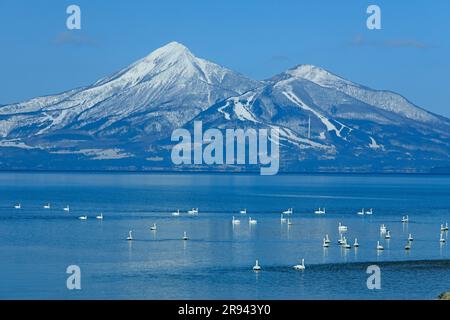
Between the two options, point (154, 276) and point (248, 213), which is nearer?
point (154, 276)

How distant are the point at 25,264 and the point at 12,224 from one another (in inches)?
1825

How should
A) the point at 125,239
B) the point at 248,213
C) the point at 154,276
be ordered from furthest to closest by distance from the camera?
the point at 248,213 → the point at 125,239 → the point at 154,276

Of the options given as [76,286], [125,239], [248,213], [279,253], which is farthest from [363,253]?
[248,213]

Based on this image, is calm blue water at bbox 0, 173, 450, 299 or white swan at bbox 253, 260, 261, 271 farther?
white swan at bbox 253, 260, 261, 271

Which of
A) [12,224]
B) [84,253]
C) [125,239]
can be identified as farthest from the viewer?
[12,224]

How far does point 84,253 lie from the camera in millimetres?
85188

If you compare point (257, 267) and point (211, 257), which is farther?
point (211, 257)

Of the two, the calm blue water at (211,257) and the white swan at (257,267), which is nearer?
the calm blue water at (211,257)

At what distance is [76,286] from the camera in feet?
205
